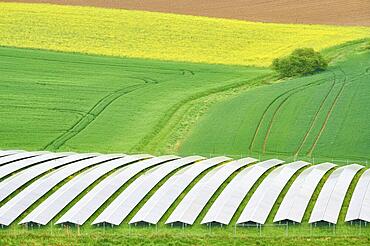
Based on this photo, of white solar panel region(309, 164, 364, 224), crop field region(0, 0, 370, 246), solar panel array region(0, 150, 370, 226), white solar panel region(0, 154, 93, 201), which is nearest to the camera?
crop field region(0, 0, 370, 246)

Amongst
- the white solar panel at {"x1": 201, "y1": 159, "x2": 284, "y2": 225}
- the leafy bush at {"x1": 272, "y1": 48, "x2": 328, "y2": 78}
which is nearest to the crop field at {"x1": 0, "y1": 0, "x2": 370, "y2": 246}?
the white solar panel at {"x1": 201, "y1": 159, "x2": 284, "y2": 225}

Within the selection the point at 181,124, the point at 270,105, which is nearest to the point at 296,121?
the point at 270,105

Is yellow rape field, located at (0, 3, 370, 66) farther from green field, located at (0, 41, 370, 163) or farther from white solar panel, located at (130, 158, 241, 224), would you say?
white solar panel, located at (130, 158, 241, 224)

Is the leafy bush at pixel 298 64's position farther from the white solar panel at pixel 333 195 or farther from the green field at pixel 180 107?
the white solar panel at pixel 333 195

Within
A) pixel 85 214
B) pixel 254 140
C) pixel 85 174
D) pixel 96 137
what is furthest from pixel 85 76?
pixel 85 214

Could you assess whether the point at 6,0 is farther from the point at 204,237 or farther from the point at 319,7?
the point at 204,237
